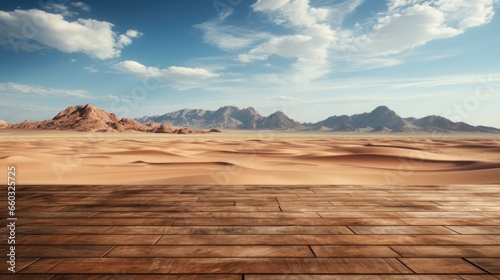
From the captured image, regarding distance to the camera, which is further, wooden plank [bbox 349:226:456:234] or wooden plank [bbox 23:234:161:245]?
wooden plank [bbox 349:226:456:234]

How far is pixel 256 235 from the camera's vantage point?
2.54 m

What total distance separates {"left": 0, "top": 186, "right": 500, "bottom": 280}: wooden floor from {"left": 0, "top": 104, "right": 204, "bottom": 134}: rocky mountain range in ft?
313

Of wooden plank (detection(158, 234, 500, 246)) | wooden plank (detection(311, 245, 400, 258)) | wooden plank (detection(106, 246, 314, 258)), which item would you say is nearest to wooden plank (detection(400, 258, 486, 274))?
wooden plank (detection(311, 245, 400, 258))

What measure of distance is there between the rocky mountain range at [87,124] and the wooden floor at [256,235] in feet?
313

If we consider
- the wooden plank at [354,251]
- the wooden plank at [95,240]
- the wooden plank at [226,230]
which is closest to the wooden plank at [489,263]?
the wooden plank at [354,251]

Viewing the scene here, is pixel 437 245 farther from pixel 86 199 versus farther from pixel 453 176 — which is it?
pixel 453 176

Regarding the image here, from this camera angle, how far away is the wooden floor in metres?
1.94

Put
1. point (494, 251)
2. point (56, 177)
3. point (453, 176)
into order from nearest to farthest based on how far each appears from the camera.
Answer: point (494, 251) < point (56, 177) < point (453, 176)

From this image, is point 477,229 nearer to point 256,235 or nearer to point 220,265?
point 256,235

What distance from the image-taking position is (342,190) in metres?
4.48

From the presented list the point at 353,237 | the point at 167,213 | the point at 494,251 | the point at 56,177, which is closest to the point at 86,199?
the point at 167,213

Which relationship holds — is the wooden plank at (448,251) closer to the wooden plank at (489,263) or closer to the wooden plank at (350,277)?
the wooden plank at (489,263)

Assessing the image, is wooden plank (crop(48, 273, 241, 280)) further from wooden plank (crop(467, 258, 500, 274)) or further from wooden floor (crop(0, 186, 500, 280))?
wooden plank (crop(467, 258, 500, 274))

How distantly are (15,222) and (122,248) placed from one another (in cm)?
147
